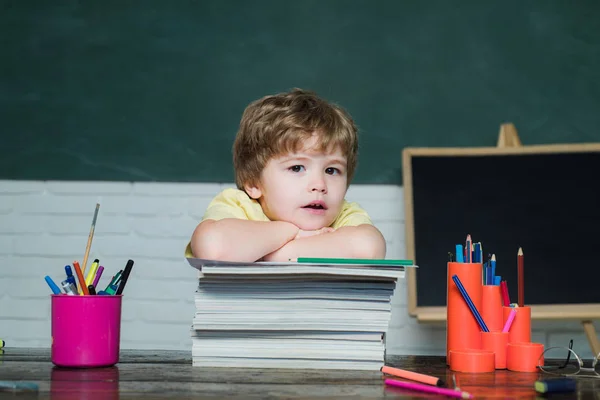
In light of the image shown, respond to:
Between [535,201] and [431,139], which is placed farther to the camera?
[431,139]

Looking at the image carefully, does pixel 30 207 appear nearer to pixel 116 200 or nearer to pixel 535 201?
pixel 116 200

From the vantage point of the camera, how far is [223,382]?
93 cm

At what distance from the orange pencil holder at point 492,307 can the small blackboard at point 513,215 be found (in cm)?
132

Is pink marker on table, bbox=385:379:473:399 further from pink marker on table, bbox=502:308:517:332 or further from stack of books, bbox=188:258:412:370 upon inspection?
pink marker on table, bbox=502:308:517:332

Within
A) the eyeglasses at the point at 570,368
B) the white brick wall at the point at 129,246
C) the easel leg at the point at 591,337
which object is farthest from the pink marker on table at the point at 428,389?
the white brick wall at the point at 129,246

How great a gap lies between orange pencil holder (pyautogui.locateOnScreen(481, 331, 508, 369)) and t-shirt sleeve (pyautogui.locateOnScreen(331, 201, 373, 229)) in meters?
0.35

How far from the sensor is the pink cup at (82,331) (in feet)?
3.51

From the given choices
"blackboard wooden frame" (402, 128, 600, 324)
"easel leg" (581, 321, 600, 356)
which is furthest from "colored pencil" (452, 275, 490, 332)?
"easel leg" (581, 321, 600, 356)

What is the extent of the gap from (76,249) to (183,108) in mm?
654

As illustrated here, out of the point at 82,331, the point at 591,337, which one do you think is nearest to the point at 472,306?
the point at 82,331

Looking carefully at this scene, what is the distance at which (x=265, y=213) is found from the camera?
1426 mm

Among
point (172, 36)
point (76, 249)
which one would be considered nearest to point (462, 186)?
point (172, 36)

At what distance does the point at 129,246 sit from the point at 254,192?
148 cm

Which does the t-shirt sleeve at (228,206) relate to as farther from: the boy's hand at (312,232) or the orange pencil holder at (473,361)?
the orange pencil holder at (473,361)
